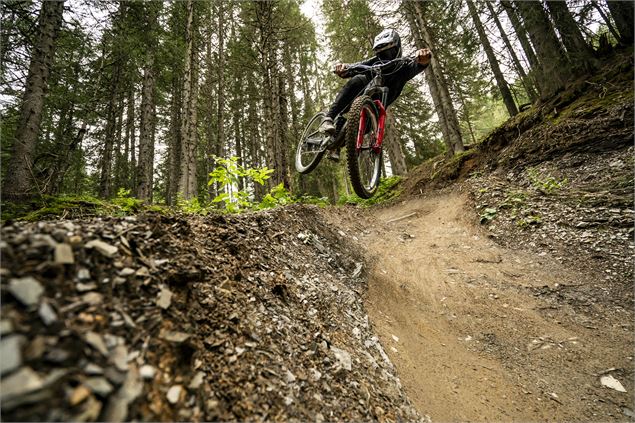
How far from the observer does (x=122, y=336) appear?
4.00ft

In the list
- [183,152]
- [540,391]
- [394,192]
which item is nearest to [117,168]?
[183,152]

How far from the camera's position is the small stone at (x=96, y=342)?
3.56ft

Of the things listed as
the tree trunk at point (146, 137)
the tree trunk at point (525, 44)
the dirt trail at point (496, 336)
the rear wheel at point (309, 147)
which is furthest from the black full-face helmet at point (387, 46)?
the tree trunk at point (146, 137)

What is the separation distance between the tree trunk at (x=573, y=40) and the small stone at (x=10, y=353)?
35.8 ft

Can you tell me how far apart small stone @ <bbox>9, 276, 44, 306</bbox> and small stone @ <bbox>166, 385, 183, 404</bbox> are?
25.3 inches

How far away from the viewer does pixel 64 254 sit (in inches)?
49.4

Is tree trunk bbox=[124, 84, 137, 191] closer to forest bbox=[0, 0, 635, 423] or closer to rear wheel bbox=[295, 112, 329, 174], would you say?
forest bbox=[0, 0, 635, 423]

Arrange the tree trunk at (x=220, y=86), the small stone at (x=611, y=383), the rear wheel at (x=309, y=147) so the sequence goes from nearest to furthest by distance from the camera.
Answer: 1. the small stone at (x=611, y=383)
2. the rear wheel at (x=309, y=147)
3. the tree trunk at (x=220, y=86)

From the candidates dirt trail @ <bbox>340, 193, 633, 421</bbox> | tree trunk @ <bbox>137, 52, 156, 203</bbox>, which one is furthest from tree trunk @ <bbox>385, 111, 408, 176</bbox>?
tree trunk @ <bbox>137, 52, 156, 203</bbox>

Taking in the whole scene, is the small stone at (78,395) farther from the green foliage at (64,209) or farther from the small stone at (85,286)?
the green foliage at (64,209)

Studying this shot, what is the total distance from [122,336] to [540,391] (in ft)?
13.0

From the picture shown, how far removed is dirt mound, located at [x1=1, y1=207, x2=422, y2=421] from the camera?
97 cm

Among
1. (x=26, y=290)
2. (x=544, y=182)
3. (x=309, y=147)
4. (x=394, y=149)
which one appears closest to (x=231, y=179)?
(x=309, y=147)

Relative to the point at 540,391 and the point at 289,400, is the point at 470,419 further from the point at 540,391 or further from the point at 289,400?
the point at 289,400
